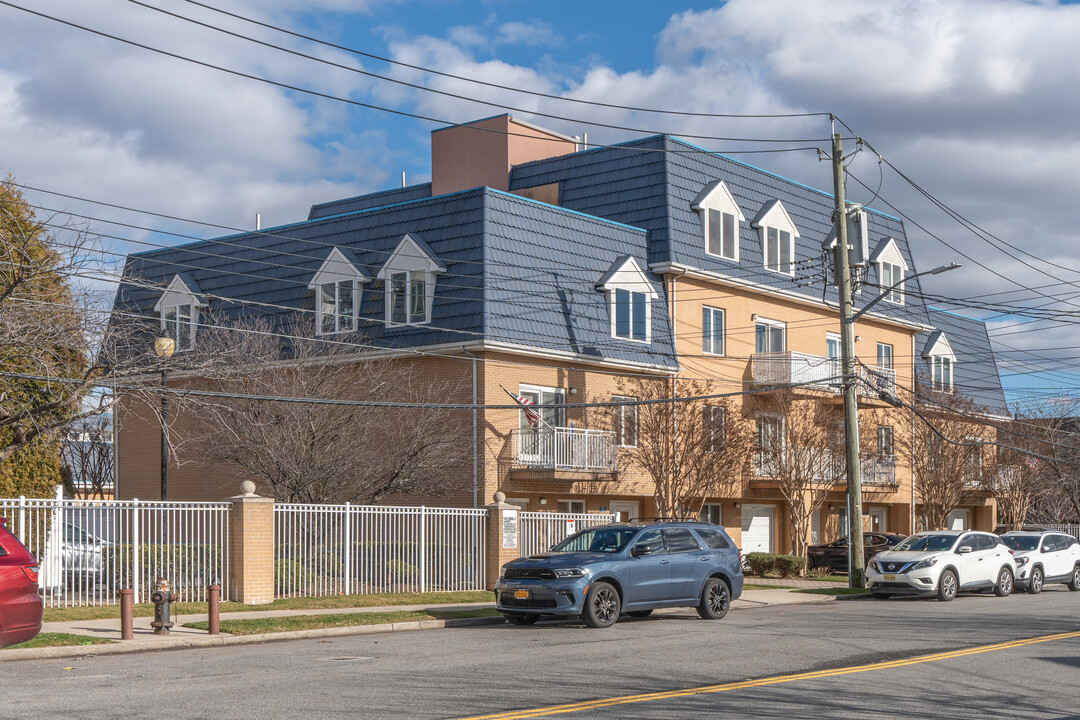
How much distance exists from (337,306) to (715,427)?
10981mm

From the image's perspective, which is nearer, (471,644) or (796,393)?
(471,644)

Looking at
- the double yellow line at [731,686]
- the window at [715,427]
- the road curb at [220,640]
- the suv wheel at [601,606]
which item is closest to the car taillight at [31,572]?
the road curb at [220,640]

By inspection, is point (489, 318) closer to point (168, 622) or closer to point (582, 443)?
point (582, 443)

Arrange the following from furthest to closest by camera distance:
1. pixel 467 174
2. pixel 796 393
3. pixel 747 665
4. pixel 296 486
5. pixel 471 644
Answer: pixel 467 174 < pixel 796 393 < pixel 296 486 < pixel 471 644 < pixel 747 665

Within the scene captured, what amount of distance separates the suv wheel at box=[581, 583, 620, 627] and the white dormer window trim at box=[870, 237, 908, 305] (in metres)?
28.0

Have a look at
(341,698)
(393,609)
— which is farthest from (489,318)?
(341,698)

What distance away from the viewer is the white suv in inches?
1001

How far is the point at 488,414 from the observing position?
3030 centimetres

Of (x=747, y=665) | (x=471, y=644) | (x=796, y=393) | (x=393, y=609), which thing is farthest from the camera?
(x=796, y=393)

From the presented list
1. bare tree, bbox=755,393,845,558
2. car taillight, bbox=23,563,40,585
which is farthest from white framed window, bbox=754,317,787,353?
car taillight, bbox=23,563,40,585

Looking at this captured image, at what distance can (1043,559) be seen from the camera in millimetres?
28594

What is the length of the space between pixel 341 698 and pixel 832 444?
1137 inches

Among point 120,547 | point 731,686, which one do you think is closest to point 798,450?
point 120,547

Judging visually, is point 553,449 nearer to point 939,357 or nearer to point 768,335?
point 768,335
